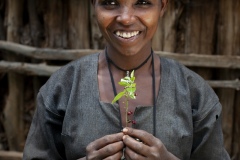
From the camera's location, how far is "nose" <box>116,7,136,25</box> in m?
1.93

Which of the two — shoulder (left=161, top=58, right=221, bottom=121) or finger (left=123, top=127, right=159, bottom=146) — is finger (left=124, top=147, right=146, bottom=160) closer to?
finger (left=123, top=127, right=159, bottom=146)

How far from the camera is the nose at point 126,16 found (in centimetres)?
193

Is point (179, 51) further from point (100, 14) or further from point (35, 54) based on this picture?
point (100, 14)

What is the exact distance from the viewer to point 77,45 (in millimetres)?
3363

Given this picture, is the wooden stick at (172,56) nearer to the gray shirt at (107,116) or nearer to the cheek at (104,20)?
the gray shirt at (107,116)

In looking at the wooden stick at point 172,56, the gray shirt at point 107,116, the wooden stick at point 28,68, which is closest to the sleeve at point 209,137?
the gray shirt at point 107,116

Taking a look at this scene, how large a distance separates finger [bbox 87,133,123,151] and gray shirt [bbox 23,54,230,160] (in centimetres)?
14

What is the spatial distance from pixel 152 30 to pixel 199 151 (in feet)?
1.76

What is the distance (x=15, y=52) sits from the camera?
3.38 metres

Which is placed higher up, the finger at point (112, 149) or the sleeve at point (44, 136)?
the finger at point (112, 149)

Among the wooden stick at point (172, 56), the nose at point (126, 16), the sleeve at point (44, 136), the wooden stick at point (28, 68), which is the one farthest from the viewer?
the wooden stick at point (28, 68)

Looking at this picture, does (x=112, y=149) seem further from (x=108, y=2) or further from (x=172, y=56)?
(x=172, y=56)

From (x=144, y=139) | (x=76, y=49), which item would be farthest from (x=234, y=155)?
(x=144, y=139)

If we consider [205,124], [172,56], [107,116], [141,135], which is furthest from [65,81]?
[172,56]
